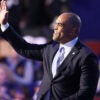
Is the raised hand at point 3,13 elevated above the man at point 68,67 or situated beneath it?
elevated above

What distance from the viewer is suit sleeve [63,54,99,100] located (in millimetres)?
4840

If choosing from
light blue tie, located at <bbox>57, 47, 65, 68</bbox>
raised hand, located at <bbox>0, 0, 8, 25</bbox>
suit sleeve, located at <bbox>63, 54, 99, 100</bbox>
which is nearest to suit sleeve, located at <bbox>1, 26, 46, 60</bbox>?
raised hand, located at <bbox>0, 0, 8, 25</bbox>

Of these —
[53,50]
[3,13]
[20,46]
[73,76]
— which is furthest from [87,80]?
[3,13]

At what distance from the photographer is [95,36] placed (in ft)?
25.5

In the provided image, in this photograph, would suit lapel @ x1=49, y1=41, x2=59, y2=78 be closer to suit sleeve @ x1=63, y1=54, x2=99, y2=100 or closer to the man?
the man

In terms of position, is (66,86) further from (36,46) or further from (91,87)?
(36,46)

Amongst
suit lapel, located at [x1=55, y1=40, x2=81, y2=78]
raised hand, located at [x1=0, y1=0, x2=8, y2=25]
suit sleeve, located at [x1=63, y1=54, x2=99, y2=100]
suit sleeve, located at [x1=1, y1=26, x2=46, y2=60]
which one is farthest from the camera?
A: suit sleeve, located at [x1=1, y1=26, x2=46, y2=60]

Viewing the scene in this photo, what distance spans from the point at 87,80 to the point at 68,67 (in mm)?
218

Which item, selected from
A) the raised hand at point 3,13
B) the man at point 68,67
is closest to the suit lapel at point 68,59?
the man at point 68,67

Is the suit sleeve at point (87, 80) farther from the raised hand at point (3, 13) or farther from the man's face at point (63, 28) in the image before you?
the raised hand at point (3, 13)

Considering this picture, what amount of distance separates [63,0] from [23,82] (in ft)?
4.10

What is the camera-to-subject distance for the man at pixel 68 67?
486 centimetres

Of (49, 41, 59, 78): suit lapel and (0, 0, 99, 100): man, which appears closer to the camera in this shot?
(0, 0, 99, 100): man

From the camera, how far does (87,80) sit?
4.84 metres
